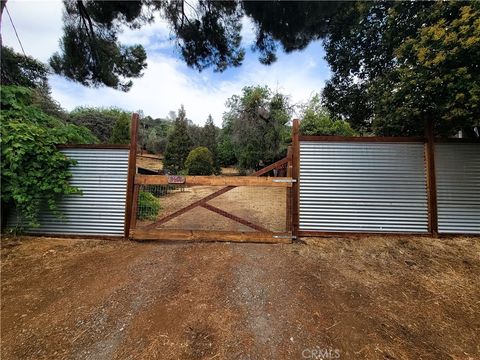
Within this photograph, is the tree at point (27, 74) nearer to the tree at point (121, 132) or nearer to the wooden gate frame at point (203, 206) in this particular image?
the wooden gate frame at point (203, 206)

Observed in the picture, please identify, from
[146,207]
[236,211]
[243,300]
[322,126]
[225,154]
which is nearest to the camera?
[243,300]

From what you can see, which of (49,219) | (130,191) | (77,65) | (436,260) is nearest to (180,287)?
(130,191)

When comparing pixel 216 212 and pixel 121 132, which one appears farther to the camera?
pixel 121 132

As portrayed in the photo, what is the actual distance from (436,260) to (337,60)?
23.8 feet

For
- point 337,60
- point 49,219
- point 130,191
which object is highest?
point 337,60

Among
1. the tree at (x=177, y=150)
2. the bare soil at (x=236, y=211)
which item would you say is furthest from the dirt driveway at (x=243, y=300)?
the tree at (x=177, y=150)

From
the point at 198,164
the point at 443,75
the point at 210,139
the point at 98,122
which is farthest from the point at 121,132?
the point at 443,75

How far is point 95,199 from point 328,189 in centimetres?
417

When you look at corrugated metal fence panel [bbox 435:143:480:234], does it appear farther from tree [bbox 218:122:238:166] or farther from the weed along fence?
tree [bbox 218:122:238:166]

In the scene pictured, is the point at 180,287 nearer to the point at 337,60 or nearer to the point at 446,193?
the point at 446,193

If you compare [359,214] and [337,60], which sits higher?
[337,60]

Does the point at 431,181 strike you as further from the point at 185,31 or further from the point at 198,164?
the point at 198,164

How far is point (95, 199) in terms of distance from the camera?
13.3ft

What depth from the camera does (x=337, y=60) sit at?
802cm
